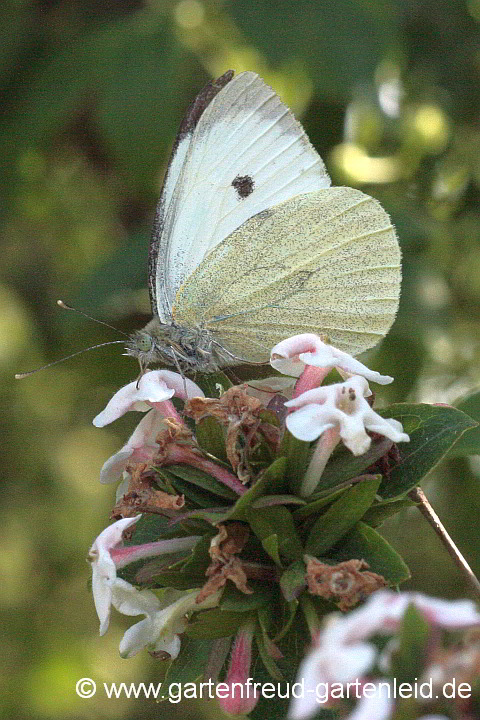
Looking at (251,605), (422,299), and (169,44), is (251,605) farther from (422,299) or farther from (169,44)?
(169,44)

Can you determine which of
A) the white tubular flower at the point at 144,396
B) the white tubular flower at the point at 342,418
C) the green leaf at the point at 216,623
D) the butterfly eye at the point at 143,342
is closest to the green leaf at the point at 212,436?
the white tubular flower at the point at 144,396

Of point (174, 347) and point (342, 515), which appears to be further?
point (174, 347)

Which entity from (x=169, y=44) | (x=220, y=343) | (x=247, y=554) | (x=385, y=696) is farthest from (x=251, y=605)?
(x=169, y=44)

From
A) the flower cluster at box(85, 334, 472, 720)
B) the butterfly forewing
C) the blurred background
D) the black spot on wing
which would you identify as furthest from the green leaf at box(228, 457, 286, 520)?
the black spot on wing

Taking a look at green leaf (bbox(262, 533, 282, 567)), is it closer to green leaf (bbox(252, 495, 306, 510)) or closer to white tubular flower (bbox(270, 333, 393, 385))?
green leaf (bbox(252, 495, 306, 510))

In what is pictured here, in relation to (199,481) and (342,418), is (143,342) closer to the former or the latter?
(199,481)

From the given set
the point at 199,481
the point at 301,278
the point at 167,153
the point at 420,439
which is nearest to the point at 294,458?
the point at 199,481
